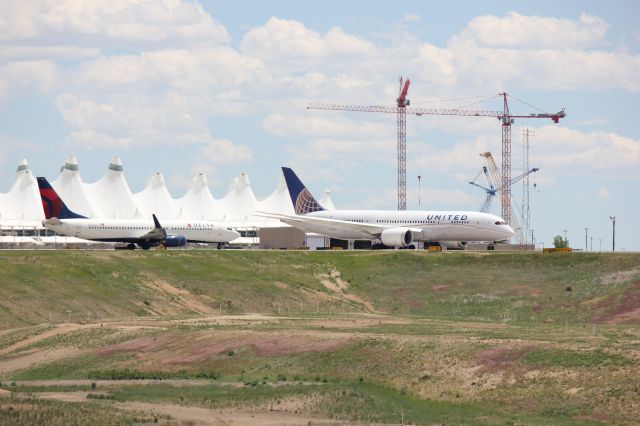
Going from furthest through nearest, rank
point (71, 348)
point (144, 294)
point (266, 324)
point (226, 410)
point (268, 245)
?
point (268, 245), point (144, 294), point (266, 324), point (71, 348), point (226, 410)

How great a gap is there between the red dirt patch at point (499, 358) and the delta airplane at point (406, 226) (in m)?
62.1

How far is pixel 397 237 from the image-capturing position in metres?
116

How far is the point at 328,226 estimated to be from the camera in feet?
401

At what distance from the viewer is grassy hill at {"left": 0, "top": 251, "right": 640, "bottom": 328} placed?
267 feet

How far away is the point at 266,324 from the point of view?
223ft

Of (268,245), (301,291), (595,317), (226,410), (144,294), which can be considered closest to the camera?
(226,410)

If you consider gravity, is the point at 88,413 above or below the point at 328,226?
below

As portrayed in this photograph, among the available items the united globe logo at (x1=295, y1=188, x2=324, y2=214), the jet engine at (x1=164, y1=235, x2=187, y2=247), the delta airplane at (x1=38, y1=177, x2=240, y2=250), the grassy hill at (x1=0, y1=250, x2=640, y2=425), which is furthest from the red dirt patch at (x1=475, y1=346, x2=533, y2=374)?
the united globe logo at (x1=295, y1=188, x2=324, y2=214)

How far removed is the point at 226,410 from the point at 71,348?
1982 centimetres

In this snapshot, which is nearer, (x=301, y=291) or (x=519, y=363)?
(x=519, y=363)

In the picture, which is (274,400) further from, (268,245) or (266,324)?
(268,245)

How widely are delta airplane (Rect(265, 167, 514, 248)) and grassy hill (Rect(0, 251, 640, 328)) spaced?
834cm

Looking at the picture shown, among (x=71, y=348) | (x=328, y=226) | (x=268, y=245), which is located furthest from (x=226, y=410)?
(x=268, y=245)

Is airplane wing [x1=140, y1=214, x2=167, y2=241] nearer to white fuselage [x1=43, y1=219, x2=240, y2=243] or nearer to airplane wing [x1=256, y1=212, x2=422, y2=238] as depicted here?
white fuselage [x1=43, y1=219, x2=240, y2=243]
